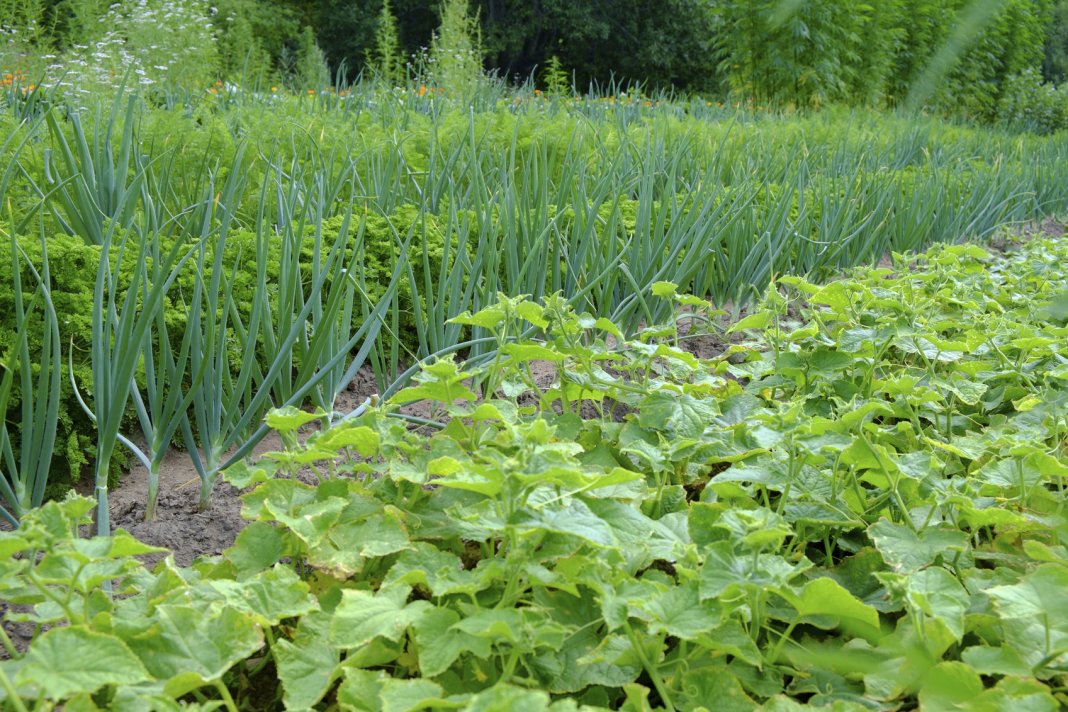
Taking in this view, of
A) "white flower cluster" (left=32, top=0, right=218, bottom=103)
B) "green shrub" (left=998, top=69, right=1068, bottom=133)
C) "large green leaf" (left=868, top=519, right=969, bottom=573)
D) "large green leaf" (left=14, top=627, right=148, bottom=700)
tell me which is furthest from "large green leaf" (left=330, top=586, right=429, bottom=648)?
"green shrub" (left=998, top=69, right=1068, bottom=133)

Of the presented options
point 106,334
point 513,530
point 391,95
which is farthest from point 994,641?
point 391,95

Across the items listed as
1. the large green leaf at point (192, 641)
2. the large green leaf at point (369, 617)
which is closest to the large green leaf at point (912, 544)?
the large green leaf at point (369, 617)

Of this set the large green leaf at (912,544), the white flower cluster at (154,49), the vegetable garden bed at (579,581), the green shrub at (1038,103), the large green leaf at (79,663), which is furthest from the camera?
the green shrub at (1038,103)

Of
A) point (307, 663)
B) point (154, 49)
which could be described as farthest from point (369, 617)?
point (154, 49)

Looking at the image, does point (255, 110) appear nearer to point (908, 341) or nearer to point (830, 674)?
point (908, 341)

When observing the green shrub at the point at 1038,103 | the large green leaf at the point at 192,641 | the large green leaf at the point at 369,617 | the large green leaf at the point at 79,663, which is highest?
the green shrub at the point at 1038,103

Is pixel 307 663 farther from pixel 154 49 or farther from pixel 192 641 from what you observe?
pixel 154 49

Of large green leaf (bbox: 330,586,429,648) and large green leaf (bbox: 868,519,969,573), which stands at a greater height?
large green leaf (bbox: 330,586,429,648)

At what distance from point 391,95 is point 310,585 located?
4247mm

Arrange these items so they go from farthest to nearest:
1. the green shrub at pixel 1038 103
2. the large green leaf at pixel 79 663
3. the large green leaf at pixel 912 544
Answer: the green shrub at pixel 1038 103 → the large green leaf at pixel 912 544 → the large green leaf at pixel 79 663

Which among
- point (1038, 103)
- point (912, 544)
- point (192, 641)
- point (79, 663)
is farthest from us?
point (1038, 103)

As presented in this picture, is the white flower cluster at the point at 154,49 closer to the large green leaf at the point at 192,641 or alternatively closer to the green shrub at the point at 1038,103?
the large green leaf at the point at 192,641

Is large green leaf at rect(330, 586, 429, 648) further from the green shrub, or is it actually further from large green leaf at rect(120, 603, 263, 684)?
the green shrub

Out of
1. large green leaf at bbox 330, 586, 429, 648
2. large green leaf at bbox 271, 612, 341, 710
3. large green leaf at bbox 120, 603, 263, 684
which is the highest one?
large green leaf at bbox 330, 586, 429, 648
